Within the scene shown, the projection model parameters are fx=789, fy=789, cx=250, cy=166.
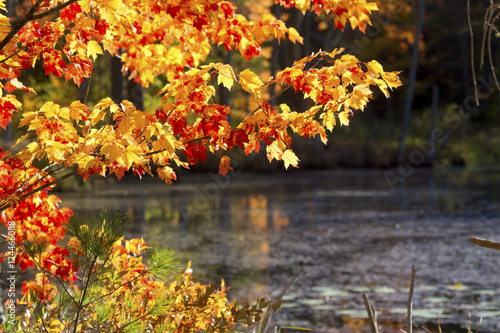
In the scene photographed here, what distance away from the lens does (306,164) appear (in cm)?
2603

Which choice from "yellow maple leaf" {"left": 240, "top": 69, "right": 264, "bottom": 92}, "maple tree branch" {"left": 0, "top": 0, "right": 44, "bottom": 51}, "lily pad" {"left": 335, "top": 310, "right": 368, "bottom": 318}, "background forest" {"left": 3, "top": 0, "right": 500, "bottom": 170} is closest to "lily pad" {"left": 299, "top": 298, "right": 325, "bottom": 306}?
"lily pad" {"left": 335, "top": 310, "right": 368, "bottom": 318}

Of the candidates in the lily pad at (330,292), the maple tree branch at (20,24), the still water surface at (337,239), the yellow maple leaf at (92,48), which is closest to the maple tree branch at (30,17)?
the maple tree branch at (20,24)

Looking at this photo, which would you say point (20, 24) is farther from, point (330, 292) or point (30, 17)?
point (330, 292)

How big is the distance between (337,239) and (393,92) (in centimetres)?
2849

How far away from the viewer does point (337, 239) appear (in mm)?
10961

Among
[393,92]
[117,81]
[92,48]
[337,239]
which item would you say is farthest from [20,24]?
[393,92]

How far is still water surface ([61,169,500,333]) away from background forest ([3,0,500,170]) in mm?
4498

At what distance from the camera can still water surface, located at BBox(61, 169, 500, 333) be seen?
22.2 ft

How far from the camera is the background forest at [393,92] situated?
2609 cm

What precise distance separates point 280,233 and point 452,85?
30.6m

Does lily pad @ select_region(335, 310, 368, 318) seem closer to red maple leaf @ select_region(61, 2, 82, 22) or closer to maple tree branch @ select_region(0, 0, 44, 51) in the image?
red maple leaf @ select_region(61, 2, 82, 22)

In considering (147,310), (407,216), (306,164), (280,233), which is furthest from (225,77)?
(306,164)

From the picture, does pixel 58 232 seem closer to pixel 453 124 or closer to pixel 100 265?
pixel 100 265

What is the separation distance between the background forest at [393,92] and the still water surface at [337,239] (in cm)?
450
